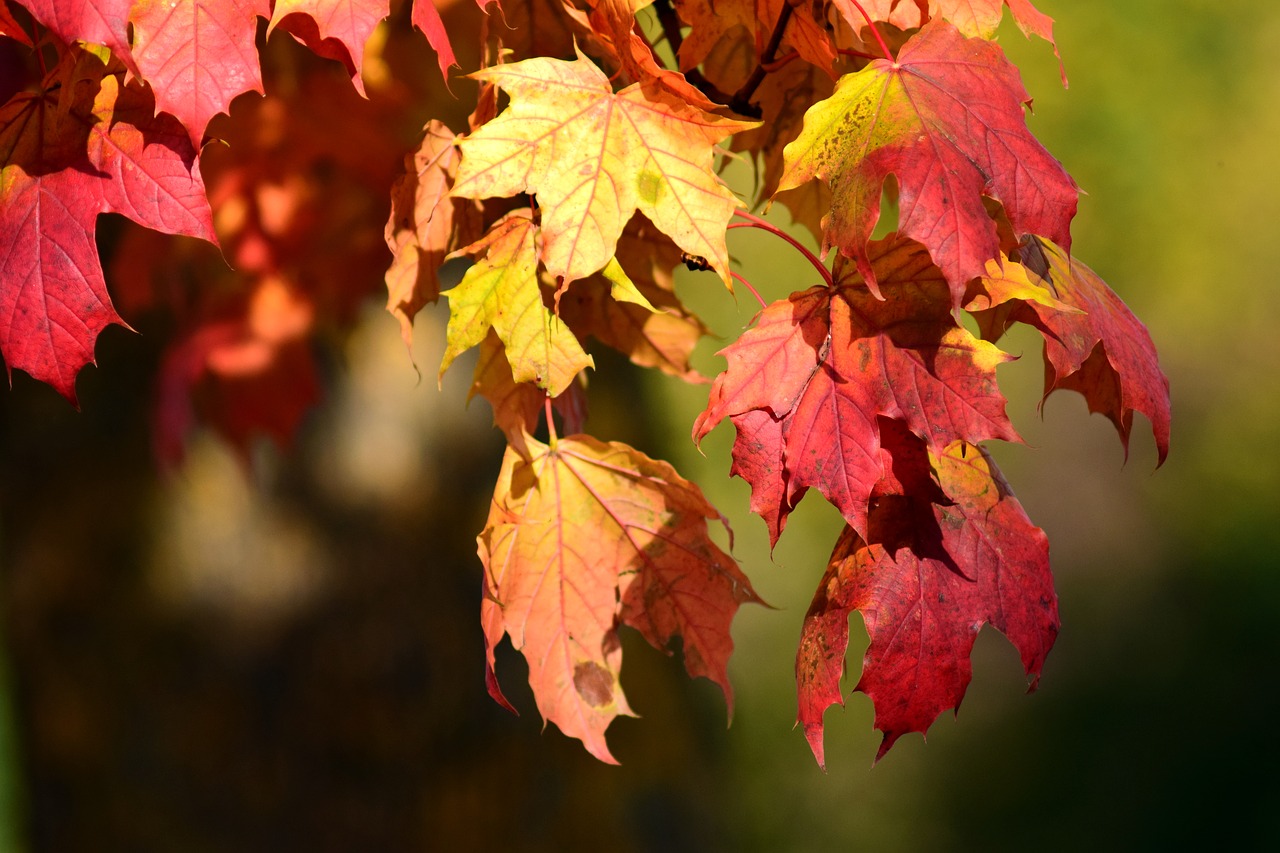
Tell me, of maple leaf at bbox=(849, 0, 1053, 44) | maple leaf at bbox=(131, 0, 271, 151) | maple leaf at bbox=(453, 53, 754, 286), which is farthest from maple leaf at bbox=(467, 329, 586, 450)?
maple leaf at bbox=(849, 0, 1053, 44)

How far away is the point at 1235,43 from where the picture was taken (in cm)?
225

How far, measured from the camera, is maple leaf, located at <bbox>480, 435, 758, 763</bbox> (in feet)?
2.83

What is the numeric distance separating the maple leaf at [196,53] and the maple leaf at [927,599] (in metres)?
0.49

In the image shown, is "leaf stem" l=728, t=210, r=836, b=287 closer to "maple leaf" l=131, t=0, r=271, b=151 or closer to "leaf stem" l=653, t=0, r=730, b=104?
"leaf stem" l=653, t=0, r=730, b=104

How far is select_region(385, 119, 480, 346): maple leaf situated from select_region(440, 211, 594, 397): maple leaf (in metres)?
0.10

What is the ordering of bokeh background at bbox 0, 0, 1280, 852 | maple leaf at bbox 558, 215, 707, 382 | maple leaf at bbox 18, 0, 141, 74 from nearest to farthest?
maple leaf at bbox 18, 0, 141, 74
maple leaf at bbox 558, 215, 707, 382
bokeh background at bbox 0, 0, 1280, 852

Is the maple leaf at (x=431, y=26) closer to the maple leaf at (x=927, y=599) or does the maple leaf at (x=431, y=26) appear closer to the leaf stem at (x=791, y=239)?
the leaf stem at (x=791, y=239)

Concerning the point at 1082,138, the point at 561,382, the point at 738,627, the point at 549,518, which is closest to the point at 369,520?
the point at 549,518

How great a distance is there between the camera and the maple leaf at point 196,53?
662mm

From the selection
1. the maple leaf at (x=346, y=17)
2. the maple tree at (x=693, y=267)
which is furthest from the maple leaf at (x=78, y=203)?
the maple leaf at (x=346, y=17)

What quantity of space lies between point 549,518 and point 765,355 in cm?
26

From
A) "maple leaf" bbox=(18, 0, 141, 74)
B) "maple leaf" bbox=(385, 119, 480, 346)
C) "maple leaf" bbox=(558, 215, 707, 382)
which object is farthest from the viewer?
"maple leaf" bbox=(558, 215, 707, 382)

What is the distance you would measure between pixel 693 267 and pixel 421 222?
21cm

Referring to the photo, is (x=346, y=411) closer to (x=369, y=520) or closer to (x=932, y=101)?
(x=369, y=520)
